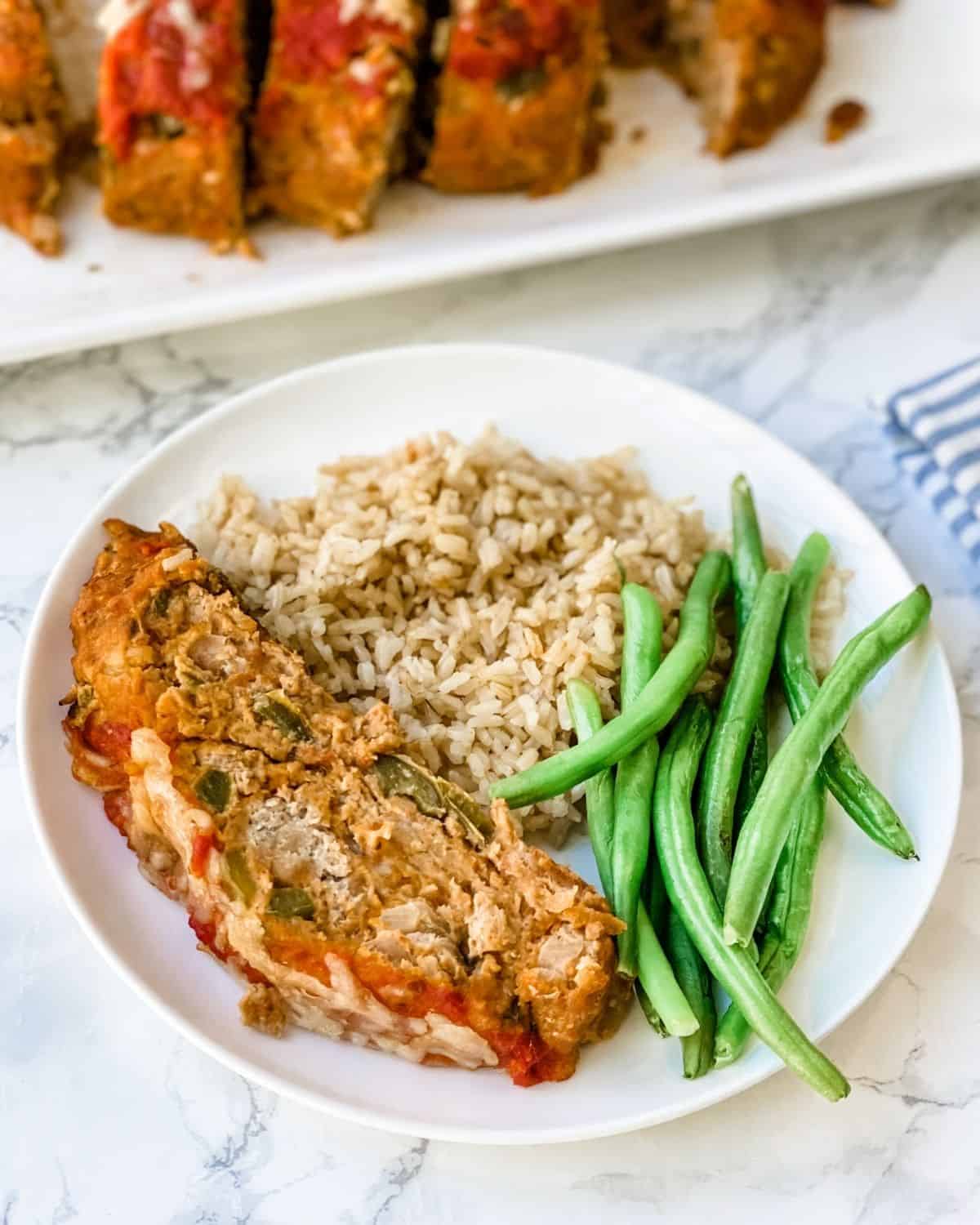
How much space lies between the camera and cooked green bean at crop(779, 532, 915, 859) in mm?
3086

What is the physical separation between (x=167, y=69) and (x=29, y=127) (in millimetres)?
534

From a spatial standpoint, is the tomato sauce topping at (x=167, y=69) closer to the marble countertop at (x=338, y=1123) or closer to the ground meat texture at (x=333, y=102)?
the ground meat texture at (x=333, y=102)

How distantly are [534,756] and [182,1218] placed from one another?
4.23ft

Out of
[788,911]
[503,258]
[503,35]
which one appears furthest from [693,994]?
[503,35]

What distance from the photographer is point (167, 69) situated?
4250 millimetres

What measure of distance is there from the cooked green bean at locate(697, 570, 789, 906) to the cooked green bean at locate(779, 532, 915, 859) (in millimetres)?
44

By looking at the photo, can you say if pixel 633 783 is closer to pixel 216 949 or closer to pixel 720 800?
pixel 720 800

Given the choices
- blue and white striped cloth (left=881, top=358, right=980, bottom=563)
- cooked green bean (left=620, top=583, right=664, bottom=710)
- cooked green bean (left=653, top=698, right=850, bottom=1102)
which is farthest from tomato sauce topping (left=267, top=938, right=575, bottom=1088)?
blue and white striped cloth (left=881, top=358, right=980, bottom=563)

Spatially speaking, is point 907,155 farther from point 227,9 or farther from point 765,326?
point 227,9

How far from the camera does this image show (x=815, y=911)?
3.10 metres

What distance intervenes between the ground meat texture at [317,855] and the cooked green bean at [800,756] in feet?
1.01

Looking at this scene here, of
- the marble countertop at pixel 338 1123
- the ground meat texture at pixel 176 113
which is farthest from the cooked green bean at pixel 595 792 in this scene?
the ground meat texture at pixel 176 113

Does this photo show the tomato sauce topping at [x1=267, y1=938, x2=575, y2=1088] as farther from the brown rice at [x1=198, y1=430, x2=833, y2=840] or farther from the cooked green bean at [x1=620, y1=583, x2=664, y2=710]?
the cooked green bean at [x1=620, y1=583, x2=664, y2=710]

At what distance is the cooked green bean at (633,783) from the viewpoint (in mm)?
2969
